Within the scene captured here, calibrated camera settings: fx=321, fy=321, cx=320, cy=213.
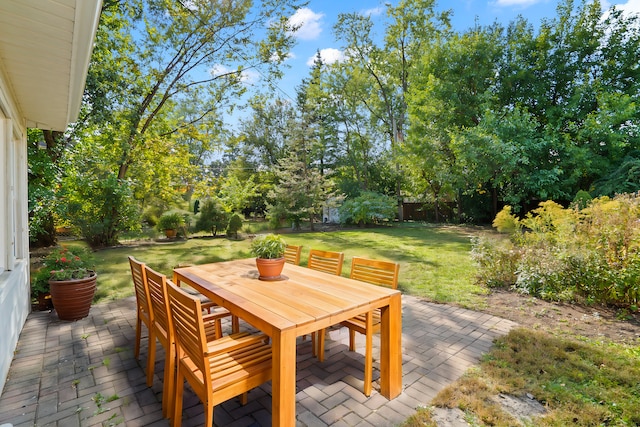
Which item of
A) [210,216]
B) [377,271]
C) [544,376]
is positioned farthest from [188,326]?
[210,216]


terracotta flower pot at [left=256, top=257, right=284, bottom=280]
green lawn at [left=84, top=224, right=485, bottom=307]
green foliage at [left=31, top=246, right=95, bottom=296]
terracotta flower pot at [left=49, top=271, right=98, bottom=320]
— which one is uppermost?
terracotta flower pot at [left=256, top=257, right=284, bottom=280]

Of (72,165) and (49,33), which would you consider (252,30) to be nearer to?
(72,165)

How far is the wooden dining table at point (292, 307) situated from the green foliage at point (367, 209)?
12646 mm

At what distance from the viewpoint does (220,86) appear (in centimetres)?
1027

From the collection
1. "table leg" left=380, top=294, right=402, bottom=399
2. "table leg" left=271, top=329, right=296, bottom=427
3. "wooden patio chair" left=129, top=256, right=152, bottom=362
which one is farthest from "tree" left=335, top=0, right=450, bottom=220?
"table leg" left=271, top=329, right=296, bottom=427

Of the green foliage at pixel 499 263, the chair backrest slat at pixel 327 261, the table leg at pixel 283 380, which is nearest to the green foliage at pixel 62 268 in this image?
the chair backrest slat at pixel 327 261

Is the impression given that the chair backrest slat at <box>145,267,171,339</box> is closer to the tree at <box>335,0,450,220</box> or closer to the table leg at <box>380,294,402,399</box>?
the table leg at <box>380,294,402,399</box>

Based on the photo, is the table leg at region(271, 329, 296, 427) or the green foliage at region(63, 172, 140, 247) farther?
the green foliage at region(63, 172, 140, 247)

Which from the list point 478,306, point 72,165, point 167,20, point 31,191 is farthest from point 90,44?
point 167,20

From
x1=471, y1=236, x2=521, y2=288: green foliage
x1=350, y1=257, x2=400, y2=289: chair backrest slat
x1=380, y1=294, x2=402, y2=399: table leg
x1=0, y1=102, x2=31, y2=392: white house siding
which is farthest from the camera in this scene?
x1=471, y1=236, x2=521, y2=288: green foliage

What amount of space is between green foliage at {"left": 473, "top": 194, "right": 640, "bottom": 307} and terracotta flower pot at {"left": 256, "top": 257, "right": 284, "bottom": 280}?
153 inches

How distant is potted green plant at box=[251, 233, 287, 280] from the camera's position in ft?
8.97

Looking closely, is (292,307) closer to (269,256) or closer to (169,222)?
(269,256)

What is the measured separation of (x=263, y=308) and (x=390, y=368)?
3.41ft
